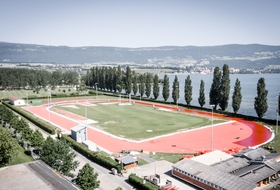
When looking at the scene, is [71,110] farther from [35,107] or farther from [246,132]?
[246,132]

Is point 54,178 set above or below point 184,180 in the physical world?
above

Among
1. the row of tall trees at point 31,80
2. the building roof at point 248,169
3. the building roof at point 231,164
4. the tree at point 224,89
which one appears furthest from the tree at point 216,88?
the row of tall trees at point 31,80

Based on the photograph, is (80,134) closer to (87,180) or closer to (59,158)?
(59,158)

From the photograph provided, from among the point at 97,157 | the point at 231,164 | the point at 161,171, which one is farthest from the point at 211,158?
the point at 97,157

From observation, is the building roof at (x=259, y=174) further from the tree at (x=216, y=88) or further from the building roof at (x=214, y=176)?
the tree at (x=216, y=88)

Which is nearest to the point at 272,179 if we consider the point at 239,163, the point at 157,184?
the point at 239,163
